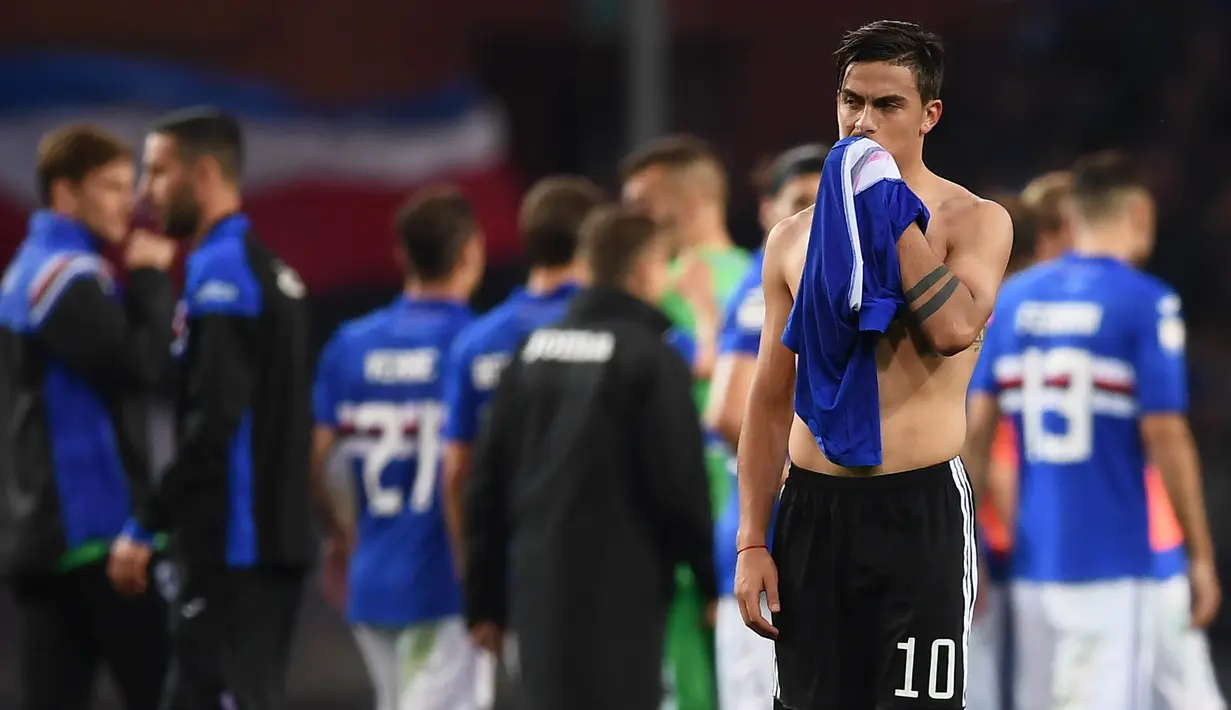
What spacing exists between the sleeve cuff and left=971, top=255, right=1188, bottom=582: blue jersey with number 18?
2566 mm

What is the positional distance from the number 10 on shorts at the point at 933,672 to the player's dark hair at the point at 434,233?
3.12 meters

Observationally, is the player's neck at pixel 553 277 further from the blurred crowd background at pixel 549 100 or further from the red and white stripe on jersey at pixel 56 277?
the blurred crowd background at pixel 549 100

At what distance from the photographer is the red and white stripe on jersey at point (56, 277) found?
5148 millimetres

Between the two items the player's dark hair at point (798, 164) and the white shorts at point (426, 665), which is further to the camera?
the white shorts at point (426, 665)

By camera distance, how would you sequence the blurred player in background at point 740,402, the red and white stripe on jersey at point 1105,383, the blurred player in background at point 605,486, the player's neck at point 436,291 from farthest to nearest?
the player's neck at point 436,291
the red and white stripe on jersey at point 1105,383
the blurred player in background at point 740,402
the blurred player in background at point 605,486

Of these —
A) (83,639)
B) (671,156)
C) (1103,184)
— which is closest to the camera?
(83,639)

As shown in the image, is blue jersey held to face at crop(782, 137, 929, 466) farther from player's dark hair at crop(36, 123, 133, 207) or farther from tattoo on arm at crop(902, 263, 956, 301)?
player's dark hair at crop(36, 123, 133, 207)

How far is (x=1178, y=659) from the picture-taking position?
5.70 meters

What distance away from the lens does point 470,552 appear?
5133 mm

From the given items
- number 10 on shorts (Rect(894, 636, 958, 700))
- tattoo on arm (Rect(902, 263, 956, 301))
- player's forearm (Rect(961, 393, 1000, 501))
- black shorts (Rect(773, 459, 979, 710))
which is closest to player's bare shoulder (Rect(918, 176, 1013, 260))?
tattoo on arm (Rect(902, 263, 956, 301))

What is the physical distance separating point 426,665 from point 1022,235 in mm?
2460

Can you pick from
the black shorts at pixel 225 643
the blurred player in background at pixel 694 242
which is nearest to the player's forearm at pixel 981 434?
the blurred player in background at pixel 694 242

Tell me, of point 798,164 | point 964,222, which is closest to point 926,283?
point 964,222

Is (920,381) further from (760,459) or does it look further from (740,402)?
(740,402)
